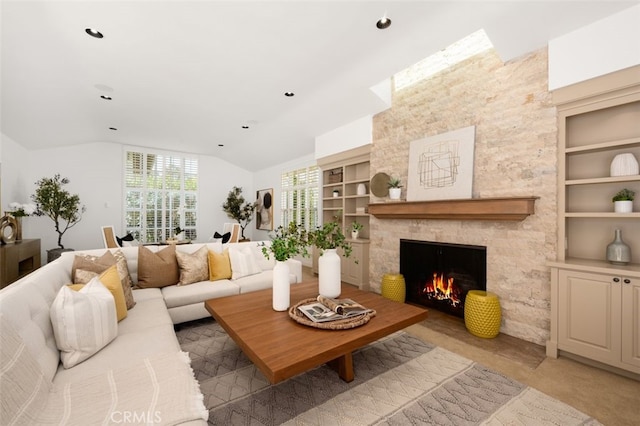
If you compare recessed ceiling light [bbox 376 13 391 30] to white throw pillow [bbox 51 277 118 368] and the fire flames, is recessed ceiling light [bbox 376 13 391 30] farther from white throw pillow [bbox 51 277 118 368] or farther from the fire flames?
white throw pillow [bbox 51 277 118 368]

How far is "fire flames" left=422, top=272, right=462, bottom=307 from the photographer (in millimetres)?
3285

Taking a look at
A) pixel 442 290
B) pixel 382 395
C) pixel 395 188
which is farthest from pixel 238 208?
pixel 382 395

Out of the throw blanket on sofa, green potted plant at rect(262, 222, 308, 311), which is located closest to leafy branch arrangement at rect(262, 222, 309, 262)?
green potted plant at rect(262, 222, 308, 311)

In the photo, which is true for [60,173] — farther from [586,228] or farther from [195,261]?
[586,228]

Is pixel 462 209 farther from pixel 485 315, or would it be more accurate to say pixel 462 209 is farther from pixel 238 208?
pixel 238 208

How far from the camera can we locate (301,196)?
6719 mm

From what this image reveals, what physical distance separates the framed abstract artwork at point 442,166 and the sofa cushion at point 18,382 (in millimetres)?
3605

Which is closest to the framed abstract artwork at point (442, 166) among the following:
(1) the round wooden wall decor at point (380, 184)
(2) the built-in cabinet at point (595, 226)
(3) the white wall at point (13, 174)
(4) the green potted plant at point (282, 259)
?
(1) the round wooden wall decor at point (380, 184)

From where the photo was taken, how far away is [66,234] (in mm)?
6230

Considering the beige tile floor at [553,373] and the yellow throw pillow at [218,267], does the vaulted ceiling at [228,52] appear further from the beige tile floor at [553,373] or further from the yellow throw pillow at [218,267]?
the beige tile floor at [553,373]

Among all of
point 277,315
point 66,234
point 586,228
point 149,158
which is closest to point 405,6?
point 586,228

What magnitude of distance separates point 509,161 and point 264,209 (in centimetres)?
658

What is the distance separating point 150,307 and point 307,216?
170 inches

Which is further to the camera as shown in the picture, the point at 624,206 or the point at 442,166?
the point at 442,166
